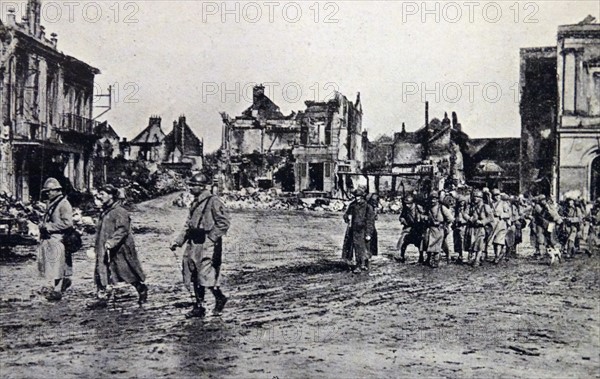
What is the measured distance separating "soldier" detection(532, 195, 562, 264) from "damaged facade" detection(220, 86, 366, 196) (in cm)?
179

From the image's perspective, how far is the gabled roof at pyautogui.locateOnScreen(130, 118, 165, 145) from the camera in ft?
13.9

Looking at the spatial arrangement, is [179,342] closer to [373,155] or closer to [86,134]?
[86,134]

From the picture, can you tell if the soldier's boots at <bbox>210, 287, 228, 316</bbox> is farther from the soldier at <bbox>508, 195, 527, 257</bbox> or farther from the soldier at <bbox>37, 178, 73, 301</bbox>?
the soldier at <bbox>508, 195, 527, 257</bbox>

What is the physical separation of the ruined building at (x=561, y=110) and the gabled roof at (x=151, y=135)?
271 centimetres

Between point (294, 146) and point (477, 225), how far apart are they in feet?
6.41

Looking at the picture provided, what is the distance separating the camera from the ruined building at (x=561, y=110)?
4918 mm

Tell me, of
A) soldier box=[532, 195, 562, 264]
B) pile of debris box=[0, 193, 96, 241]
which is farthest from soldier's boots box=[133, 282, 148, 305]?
soldier box=[532, 195, 562, 264]

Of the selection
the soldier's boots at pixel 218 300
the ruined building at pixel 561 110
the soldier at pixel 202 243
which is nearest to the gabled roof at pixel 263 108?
the soldier at pixel 202 243

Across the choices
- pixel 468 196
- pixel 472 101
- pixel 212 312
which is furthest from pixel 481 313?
Answer: pixel 212 312

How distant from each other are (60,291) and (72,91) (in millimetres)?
1291

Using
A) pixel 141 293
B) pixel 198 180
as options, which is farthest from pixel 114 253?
pixel 198 180

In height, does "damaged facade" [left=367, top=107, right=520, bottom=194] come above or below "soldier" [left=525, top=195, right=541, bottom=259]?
above

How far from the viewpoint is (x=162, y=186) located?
4188 millimetres

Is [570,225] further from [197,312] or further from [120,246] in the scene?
[120,246]
